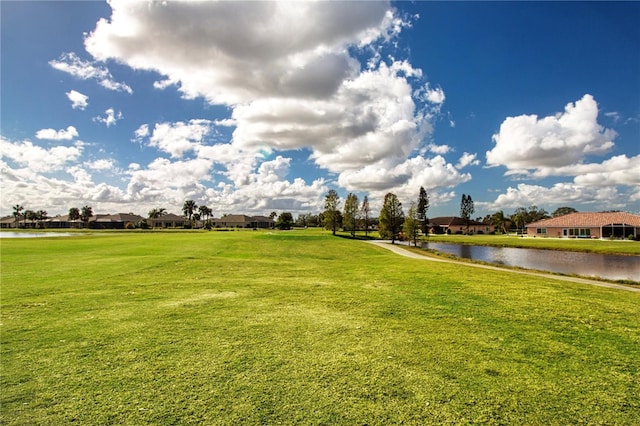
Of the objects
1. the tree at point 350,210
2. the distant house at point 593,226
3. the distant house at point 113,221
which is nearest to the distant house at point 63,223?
the distant house at point 113,221

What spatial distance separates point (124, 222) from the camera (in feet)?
493

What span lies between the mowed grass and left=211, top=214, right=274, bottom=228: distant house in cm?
15978

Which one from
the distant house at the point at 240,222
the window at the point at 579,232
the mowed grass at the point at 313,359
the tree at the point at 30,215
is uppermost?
the tree at the point at 30,215

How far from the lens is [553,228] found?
77562mm

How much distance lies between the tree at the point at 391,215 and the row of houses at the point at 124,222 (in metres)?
99.7

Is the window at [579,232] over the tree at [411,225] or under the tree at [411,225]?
under

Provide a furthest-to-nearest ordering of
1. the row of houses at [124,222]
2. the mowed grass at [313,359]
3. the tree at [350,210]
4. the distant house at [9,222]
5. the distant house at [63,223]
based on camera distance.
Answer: the distant house at [9,222]
the distant house at [63,223]
the row of houses at [124,222]
the tree at [350,210]
the mowed grass at [313,359]

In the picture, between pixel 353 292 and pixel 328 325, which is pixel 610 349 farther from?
pixel 353 292

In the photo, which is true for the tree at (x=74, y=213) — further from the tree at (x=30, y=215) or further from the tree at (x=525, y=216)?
the tree at (x=525, y=216)

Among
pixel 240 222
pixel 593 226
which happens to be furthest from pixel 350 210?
pixel 240 222

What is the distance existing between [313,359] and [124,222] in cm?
16757

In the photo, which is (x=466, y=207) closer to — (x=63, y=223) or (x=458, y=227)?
(x=458, y=227)

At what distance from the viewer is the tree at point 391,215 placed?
68.1 m

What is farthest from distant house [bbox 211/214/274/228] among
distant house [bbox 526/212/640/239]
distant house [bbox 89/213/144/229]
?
distant house [bbox 526/212/640/239]
